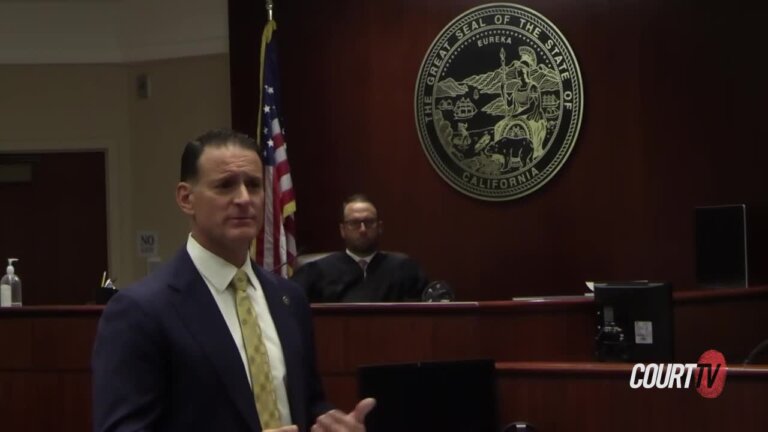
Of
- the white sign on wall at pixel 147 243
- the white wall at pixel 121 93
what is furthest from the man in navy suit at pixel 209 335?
the white sign on wall at pixel 147 243

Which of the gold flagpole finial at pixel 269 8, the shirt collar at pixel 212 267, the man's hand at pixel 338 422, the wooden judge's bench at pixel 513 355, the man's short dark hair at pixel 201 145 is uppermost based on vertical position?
the gold flagpole finial at pixel 269 8

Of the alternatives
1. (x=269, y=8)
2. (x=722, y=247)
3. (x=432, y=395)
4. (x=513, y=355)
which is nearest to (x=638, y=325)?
(x=513, y=355)

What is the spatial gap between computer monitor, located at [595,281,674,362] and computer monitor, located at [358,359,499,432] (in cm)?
73

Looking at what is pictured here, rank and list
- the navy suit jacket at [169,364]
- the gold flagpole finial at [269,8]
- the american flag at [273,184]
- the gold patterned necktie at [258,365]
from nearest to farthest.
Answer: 1. the navy suit jacket at [169,364]
2. the gold patterned necktie at [258,365]
3. the american flag at [273,184]
4. the gold flagpole finial at [269,8]

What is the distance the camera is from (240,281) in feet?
6.79

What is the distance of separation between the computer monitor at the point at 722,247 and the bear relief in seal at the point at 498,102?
40.6 inches

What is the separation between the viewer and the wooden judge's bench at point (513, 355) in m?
3.94

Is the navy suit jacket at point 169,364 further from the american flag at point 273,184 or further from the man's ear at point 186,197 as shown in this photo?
the american flag at point 273,184

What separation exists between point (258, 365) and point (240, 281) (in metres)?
0.16

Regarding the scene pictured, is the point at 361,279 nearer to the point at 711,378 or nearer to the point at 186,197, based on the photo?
the point at 711,378

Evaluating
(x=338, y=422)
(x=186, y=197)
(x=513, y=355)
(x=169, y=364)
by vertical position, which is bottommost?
(x=513, y=355)

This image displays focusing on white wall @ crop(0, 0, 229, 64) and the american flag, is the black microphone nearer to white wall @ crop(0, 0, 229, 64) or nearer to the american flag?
the american flag

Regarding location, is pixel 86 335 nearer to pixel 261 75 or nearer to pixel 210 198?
pixel 261 75

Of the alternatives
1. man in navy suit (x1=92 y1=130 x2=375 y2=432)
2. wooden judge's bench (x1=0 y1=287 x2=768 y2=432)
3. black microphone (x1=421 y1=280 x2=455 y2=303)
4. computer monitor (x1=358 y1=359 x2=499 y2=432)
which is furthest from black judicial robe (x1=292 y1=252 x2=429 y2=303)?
man in navy suit (x1=92 y1=130 x2=375 y2=432)
